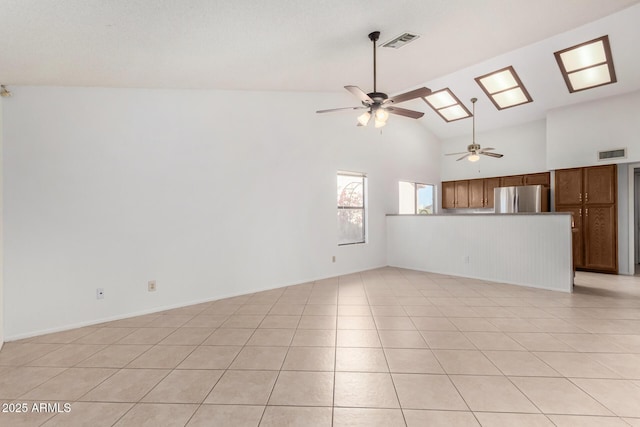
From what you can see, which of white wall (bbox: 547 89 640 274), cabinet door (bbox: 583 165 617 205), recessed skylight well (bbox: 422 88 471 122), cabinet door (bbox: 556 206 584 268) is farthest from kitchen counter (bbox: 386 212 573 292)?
recessed skylight well (bbox: 422 88 471 122)

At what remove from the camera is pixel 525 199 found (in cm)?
595

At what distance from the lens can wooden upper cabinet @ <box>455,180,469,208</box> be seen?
743 cm

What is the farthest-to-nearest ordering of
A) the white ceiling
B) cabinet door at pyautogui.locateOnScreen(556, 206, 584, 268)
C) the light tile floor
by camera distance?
1. cabinet door at pyautogui.locateOnScreen(556, 206, 584, 268)
2. the white ceiling
3. the light tile floor

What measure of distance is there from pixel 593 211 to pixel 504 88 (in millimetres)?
2902

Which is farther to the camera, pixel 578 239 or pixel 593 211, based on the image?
pixel 578 239

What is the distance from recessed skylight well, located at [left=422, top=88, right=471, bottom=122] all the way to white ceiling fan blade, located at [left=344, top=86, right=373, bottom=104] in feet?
12.3

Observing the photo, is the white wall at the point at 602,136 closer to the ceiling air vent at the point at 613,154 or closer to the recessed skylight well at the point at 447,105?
the ceiling air vent at the point at 613,154

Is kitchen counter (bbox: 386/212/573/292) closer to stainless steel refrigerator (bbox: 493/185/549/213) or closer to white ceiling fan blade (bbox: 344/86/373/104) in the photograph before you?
stainless steel refrigerator (bbox: 493/185/549/213)

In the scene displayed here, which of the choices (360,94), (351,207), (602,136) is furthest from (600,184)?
(360,94)

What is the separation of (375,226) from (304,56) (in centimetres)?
369

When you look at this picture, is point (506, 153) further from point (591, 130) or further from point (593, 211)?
point (593, 211)

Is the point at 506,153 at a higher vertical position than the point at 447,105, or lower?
lower

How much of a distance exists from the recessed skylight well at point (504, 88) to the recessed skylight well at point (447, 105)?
61 centimetres

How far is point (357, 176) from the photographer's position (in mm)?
5668
